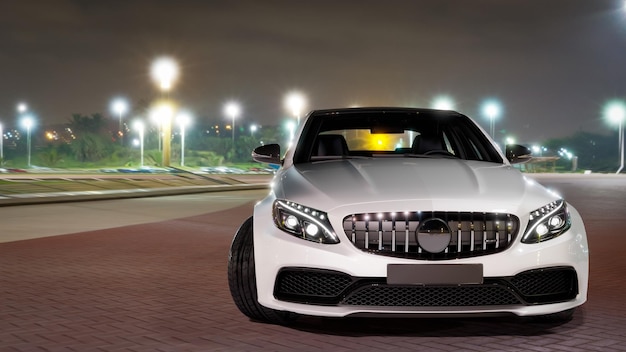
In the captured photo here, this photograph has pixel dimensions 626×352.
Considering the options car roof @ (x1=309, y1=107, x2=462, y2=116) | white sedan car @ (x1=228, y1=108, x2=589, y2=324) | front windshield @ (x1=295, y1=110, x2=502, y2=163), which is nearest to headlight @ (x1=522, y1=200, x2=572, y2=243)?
white sedan car @ (x1=228, y1=108, x2=589, y2=324)

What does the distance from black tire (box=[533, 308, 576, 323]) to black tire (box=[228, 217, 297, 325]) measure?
1.79 metres

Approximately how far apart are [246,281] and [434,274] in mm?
1379

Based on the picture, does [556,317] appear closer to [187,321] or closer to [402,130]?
[402,130]

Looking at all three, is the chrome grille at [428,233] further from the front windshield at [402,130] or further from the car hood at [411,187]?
the front windshield at [402,130]

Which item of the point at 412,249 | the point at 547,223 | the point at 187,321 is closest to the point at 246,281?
the point at 187,321

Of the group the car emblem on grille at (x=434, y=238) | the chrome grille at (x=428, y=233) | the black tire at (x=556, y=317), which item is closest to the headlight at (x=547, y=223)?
the chrome grille at (x=428, y=233)

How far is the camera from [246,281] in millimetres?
5715

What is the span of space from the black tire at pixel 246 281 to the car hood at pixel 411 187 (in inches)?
16.5

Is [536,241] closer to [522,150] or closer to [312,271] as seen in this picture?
[312,271]

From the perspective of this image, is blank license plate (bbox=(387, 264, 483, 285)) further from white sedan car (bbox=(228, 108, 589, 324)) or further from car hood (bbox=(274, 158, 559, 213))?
car hood (bbox=(274, 158, 559, 213))

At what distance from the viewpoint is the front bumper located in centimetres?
511

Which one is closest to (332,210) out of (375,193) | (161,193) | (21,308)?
(375,193)

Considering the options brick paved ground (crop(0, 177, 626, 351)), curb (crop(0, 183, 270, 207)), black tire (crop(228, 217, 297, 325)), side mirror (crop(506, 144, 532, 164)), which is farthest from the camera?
curb (crop(0, 183, 270, 207))

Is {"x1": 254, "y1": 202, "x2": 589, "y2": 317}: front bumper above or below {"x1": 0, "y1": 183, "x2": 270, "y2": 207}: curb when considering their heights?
above
